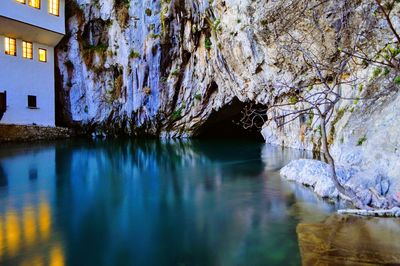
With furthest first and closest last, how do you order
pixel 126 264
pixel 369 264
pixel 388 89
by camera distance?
pixel 388 89 < pixel 126 264 < pixel 369 264

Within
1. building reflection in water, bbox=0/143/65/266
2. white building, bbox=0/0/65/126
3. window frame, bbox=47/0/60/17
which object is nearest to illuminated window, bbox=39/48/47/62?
white building, bbox=0/0/65/126

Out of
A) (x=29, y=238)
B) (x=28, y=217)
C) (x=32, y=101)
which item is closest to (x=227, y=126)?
(x=32, y=101)

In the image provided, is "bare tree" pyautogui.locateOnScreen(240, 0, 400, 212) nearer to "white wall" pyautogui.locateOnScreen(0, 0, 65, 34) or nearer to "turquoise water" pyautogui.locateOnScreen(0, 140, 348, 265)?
"turquoise water" pyautogui.locateOnScreen(0, 140, 348, 265)

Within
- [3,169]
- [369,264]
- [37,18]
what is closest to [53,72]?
[37,18]

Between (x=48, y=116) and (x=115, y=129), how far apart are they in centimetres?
599

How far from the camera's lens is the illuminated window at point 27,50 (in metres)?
25.9

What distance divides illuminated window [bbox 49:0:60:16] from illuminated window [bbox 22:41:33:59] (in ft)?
9.75

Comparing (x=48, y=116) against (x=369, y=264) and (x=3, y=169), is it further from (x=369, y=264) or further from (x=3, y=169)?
(x=369, y=264)

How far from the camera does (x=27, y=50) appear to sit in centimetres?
2631

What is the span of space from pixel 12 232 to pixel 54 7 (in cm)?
2435

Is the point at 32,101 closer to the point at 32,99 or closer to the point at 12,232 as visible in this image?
the point at 32,99

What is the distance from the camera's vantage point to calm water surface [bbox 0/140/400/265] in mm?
5707

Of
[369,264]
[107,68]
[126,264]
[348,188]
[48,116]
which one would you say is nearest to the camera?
[369,264]

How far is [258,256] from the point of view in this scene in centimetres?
570
